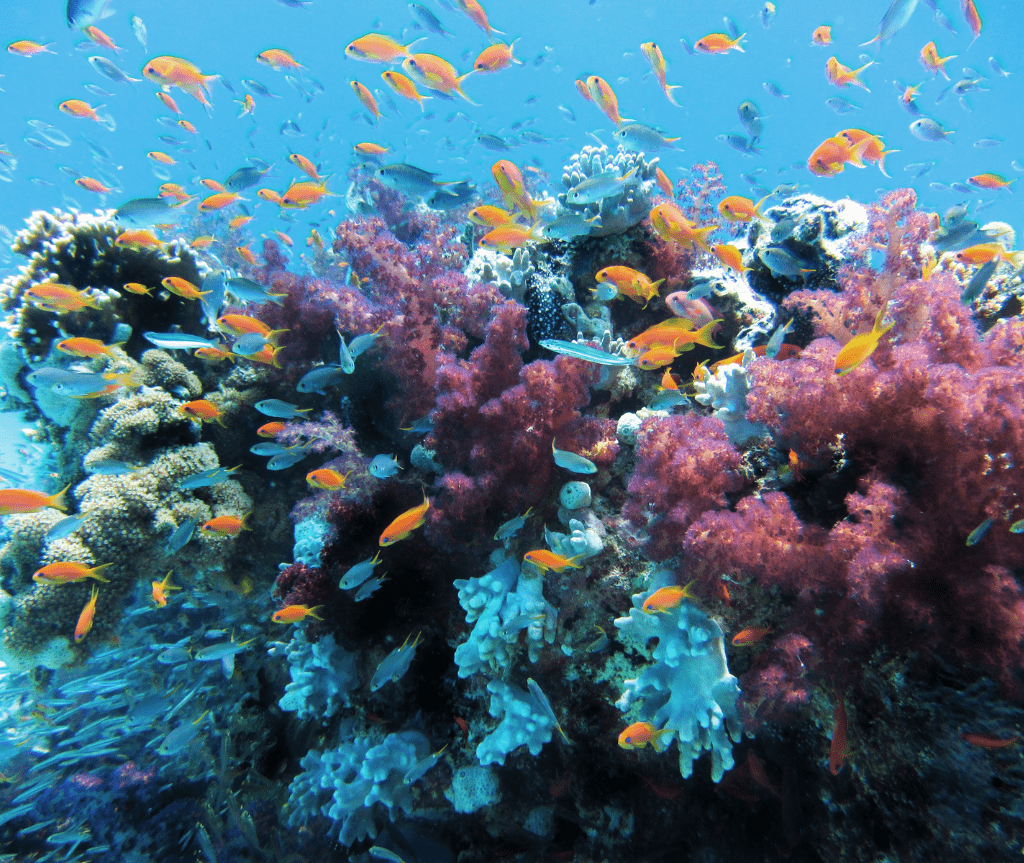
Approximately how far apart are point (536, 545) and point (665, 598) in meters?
1.15

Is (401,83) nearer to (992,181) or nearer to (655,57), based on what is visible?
(655,57)

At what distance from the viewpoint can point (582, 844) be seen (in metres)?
3.34

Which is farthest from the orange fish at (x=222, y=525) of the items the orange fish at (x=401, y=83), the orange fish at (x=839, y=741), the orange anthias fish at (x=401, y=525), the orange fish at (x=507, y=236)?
the orange fish at (x=401, y=83)

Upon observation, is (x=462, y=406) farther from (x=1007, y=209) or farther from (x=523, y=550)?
(x=1007, y=209)

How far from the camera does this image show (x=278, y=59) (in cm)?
746

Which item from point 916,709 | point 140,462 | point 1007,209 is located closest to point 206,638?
point 140,462

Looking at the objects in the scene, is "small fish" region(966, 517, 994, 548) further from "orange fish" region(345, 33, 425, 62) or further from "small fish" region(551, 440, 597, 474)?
"orange fish" region(345, 33, 425, 62)

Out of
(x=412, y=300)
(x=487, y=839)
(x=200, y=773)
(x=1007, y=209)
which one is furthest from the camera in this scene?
(x=1007, y=209)

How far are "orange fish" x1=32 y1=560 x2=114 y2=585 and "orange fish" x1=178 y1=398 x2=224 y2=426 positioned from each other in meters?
1.57

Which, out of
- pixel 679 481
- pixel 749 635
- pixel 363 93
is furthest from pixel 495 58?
pixel 749 635

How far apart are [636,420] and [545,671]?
1938 millimetres

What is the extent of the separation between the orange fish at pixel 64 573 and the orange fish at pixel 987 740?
19.1 feet

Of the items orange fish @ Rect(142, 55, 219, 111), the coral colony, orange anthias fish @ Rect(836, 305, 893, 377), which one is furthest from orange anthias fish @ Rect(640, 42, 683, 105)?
orange fish @ Rect(142, 55, 219, 111)

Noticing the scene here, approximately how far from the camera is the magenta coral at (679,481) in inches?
95.7
